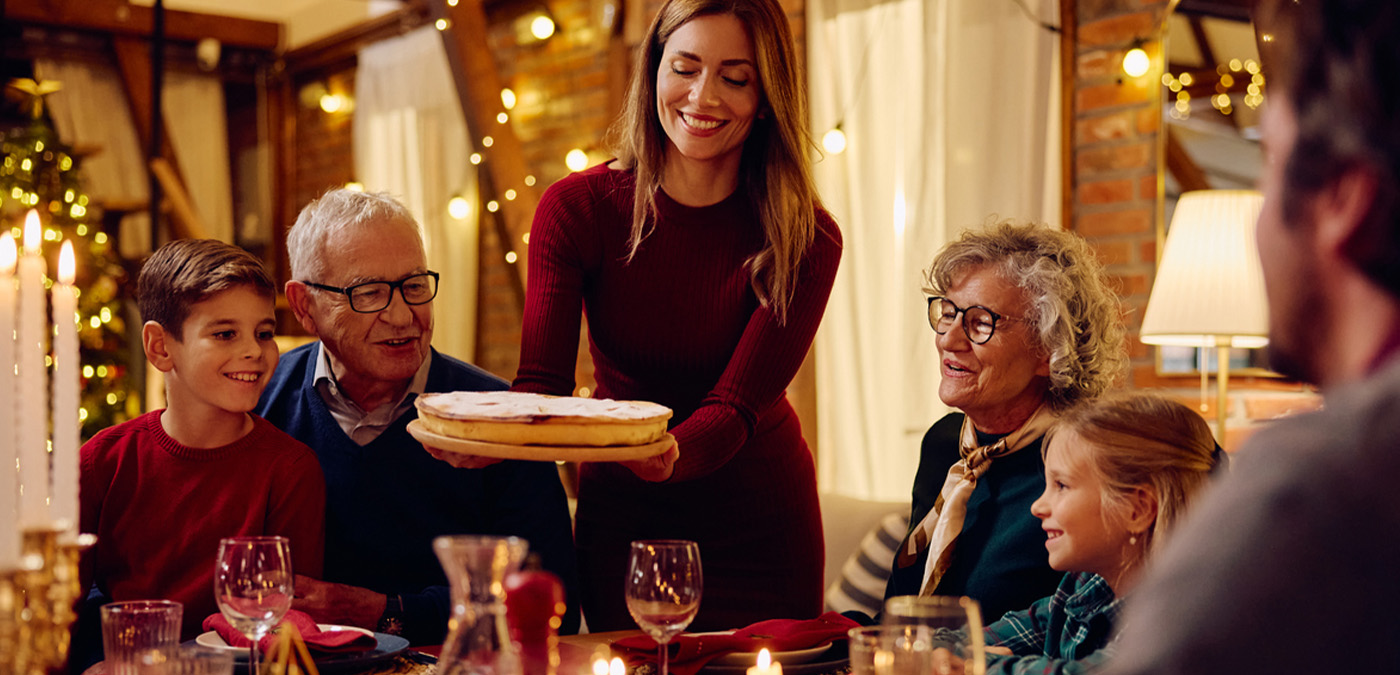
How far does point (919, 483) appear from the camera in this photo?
Result: 79.0 inches

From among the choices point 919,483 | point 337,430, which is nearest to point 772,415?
point 919,483

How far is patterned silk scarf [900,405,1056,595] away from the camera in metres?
1.75

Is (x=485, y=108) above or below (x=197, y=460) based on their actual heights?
above

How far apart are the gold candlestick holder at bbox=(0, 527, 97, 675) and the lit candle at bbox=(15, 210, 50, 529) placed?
2 centimetres

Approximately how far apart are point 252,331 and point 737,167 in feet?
2.63

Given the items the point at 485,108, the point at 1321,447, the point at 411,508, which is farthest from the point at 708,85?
the point at 485,108

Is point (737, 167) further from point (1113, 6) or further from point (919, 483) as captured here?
point (1113, 6)

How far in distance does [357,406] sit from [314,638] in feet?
2.11

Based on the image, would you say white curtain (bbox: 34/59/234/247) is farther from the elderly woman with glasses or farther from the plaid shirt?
the plaid shirt

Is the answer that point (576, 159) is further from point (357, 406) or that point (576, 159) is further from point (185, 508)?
point (185, 508)

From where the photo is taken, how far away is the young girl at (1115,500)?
1.39 metres

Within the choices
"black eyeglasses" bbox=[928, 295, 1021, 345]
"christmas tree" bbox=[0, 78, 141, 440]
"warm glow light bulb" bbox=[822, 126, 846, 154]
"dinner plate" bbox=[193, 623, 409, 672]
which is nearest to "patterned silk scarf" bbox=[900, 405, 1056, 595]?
"black eyeglasses" bbox=[928, 295, 1021, 345]

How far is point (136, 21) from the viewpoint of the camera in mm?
7922

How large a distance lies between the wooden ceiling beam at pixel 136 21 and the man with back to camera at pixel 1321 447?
826cm
